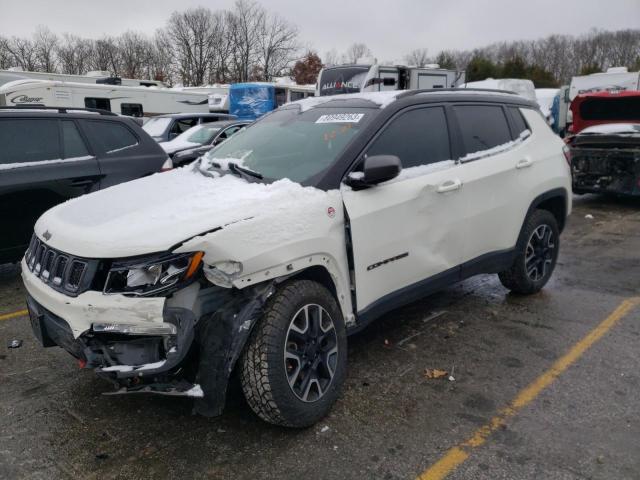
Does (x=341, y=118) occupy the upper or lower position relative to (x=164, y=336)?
upper

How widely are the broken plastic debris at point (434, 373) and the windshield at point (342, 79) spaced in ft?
42.7

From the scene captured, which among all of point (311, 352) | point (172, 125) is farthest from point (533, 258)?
point (172, 125)

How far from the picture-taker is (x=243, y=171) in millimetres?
3381

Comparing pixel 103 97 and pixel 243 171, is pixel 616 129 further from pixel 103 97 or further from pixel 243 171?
pixel 103 97

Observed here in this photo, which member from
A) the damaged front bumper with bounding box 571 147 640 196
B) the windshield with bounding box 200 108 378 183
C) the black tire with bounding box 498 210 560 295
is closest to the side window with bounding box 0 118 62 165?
the windshield with bounding box 200 108 378 183

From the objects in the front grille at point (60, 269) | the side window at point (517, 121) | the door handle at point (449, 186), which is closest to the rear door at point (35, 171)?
the front grille at point (60, 269)

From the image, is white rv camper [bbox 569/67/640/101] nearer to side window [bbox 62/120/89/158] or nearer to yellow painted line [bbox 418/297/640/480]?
yellow painted line [bbox 418/297/640/480]

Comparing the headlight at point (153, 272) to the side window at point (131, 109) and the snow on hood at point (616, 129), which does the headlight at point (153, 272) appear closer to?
the snow on hood at point (616, 129)

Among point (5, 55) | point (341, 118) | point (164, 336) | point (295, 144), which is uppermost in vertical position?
point (5, 55)

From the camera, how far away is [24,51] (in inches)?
2298

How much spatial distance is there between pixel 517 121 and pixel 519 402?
8.19ft

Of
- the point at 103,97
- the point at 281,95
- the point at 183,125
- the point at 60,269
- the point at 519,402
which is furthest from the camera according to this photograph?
the point at 281,95

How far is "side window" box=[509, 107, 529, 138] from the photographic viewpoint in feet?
14.8

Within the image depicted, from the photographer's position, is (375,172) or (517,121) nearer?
(375,172)
